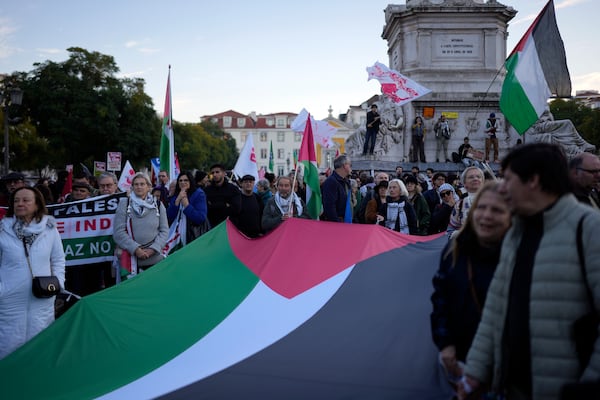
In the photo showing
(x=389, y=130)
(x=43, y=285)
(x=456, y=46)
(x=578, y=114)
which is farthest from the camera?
(x=578, y=114)

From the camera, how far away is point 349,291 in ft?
15.5

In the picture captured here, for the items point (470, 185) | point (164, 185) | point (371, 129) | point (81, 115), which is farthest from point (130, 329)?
point (81, 115)

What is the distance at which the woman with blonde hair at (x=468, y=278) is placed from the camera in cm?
311

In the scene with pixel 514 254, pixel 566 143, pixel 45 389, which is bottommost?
pixel 45 389

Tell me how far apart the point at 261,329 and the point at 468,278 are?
189 centimetres

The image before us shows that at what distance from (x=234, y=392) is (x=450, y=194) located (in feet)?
17.9

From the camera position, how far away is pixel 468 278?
10.3ft

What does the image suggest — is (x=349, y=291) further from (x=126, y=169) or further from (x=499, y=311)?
(x=126, y=169)

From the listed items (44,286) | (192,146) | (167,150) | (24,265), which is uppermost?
(192,146)

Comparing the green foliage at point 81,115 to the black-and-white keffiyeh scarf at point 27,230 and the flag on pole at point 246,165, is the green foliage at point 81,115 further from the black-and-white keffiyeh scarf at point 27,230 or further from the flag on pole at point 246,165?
the black-and-white keffiyeh scarf at point 27,230

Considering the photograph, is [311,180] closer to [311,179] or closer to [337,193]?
[311,179]

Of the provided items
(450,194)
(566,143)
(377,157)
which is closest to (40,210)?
(450,194)

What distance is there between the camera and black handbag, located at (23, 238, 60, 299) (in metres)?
4.89

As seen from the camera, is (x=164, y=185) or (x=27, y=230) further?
(x=164, y=185)
